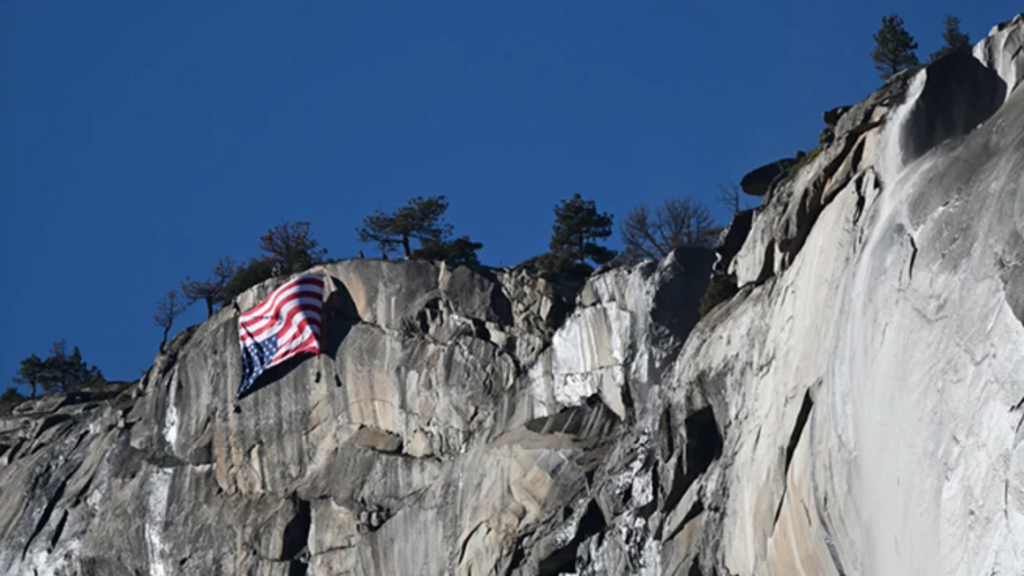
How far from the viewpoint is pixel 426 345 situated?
47.6 metres

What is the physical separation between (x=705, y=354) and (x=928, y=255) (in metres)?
11.3

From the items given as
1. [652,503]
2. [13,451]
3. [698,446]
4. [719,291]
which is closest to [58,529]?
[13,451]

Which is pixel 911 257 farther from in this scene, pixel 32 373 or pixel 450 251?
pixel 32 373

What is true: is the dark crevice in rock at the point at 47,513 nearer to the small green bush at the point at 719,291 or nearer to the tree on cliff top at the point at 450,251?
the tree on cliff top at the point at 450,251

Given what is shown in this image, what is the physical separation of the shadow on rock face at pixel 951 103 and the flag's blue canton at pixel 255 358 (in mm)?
30703

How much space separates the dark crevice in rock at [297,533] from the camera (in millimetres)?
49281

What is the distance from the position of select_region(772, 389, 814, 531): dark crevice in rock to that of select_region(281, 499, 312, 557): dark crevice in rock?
24977mm

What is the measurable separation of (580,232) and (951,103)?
3177 cm

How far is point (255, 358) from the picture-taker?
53688 mm

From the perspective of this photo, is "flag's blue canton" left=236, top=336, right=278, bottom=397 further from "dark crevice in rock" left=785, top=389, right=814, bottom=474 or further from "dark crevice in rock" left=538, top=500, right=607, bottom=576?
"dark crevice in rock" left=785, top=389, right=814, bottom=474

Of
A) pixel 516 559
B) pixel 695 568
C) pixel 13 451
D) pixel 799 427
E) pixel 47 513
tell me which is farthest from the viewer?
pixel 13 451

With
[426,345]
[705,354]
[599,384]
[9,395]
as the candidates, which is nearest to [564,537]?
[599,384]

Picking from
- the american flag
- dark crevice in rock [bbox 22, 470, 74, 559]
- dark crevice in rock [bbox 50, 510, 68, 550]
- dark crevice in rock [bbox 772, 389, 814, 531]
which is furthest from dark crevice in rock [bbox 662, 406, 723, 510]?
dark crevice in rock [bbox 22, 470, 74, 559]

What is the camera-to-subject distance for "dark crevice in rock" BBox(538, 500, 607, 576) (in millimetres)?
38125
